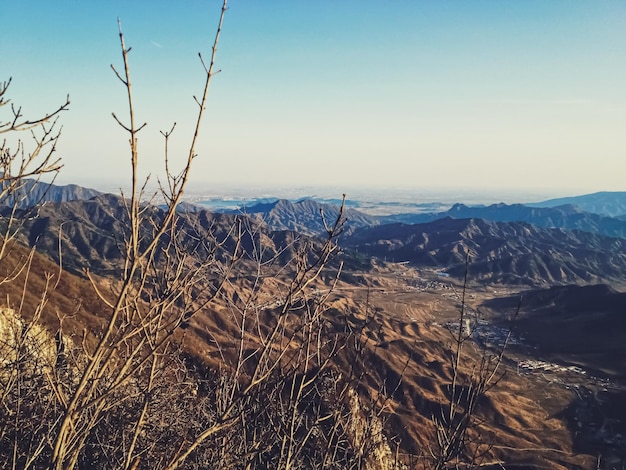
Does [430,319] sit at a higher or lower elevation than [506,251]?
lower

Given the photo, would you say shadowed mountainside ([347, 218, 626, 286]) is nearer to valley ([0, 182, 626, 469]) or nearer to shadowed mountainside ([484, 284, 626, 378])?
valley ([0, 182, 626, 469])

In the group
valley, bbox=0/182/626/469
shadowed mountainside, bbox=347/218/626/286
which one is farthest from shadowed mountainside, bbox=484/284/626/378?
shadowed mountainside, bbox=347/218/626/286

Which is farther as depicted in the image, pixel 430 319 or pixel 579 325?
pixel 430 319

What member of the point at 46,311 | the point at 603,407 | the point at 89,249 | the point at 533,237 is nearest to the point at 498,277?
the point at 533,237

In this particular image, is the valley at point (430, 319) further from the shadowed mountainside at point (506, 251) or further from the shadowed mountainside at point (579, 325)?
the shadowed mountainside at point (506, 251)

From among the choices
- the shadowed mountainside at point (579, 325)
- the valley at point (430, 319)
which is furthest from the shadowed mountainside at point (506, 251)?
the shadowed mountainside at point (579, 325)

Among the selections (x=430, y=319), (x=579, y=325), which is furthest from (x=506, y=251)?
(x=430, y=319)

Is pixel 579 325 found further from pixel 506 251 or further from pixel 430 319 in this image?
pixel 506 251

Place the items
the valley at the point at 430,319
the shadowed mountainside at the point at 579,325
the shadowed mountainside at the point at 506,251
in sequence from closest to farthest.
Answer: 1. the valley at the point at 430,319
2. the shadowed mountainside at the point at 579,325
3. the shadowed mountainside at the point at 506,251

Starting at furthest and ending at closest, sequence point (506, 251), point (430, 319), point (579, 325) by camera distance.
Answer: point (506, 251)
point (430, 319)
point (579, 325)

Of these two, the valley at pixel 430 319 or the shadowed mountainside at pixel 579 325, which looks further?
the shadowed mountainside at pixel 579 325

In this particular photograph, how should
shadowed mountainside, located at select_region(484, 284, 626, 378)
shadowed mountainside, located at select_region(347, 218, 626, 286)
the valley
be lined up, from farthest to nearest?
shadowed mountainside, located at select_region(347, 218, 626, 286) → shadowed mountainside, located at select_region(484, 284, 626, 378) → the valley
